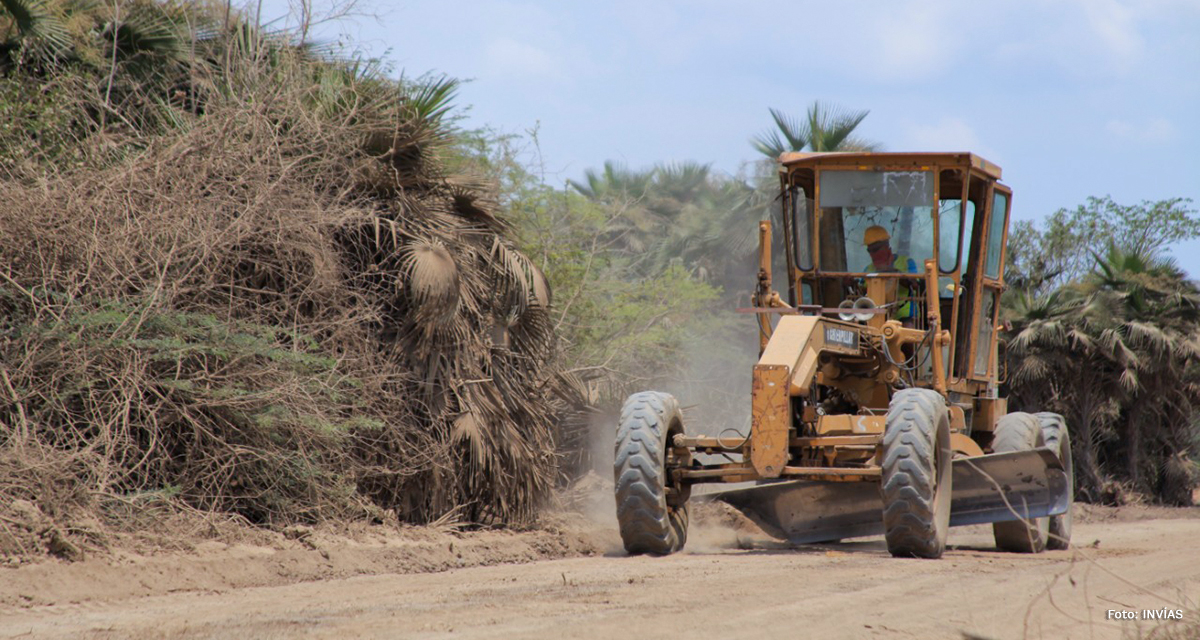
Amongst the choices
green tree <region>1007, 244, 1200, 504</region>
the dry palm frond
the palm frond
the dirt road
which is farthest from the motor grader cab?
green tree <region>1007, 244, 1200, 504</region>

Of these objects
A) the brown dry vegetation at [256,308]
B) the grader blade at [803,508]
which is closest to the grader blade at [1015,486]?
the grader blade at [803,508]

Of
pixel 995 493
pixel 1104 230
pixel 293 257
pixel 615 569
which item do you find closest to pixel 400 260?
pixel 293 257

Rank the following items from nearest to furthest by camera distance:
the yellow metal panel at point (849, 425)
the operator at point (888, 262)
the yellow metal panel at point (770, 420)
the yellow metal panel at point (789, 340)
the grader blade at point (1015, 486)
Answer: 1. the yellow metal panel at point (770, 420)
2. the yellow metal panel at point (789, 340)
3. the yellow metal panel at point (849, 425)
4. the grader blade at point (1015, 486)
5. the operator at point (888, 262)

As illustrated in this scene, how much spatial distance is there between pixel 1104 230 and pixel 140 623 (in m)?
29.8

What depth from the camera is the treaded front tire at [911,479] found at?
26.5ft

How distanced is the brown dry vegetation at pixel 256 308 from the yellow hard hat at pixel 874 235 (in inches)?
128

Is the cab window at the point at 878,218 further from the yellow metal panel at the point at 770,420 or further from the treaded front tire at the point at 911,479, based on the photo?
the yellow metal panel at the point at 770,420

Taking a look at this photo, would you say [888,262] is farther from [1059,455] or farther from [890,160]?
[1059,455]

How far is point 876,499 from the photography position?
988 centimetres

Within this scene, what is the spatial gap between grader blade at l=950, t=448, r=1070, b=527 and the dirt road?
715 millimetres

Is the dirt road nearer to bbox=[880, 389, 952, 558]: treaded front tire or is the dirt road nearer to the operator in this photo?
bbox=[880, 389, 952, 558]: treaded front tire

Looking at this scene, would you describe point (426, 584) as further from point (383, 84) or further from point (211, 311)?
point (383, 84)

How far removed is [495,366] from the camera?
11.4m

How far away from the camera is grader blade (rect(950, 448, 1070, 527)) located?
30.1 feet
